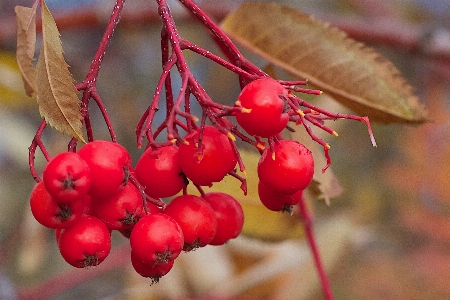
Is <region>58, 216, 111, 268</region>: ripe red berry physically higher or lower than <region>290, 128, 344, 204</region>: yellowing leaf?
higher

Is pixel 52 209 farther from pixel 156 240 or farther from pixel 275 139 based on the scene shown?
A: pixel 275 139

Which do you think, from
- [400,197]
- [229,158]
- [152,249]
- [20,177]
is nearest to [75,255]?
[152,249]

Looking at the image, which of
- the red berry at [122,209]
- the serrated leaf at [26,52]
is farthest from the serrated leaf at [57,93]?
the red berry at [122,209]

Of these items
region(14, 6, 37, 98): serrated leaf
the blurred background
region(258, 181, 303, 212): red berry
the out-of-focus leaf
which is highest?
region(14, 6, 37, 98): serrated leaf

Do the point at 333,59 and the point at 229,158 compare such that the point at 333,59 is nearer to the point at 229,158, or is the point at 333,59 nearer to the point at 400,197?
the point at 229,158

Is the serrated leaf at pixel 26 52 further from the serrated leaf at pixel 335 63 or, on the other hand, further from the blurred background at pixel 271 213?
the blurred background at pixel 271 213

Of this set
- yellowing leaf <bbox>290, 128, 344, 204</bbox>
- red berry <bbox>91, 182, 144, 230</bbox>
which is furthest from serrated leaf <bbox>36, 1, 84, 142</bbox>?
yellowing leaf <bbox>290, 128, 344, 204</bbox>

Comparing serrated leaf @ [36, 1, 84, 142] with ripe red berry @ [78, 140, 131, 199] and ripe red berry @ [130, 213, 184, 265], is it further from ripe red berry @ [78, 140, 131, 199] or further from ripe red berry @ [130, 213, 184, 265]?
ripe red berry @ [130, 213, 184, 265]
